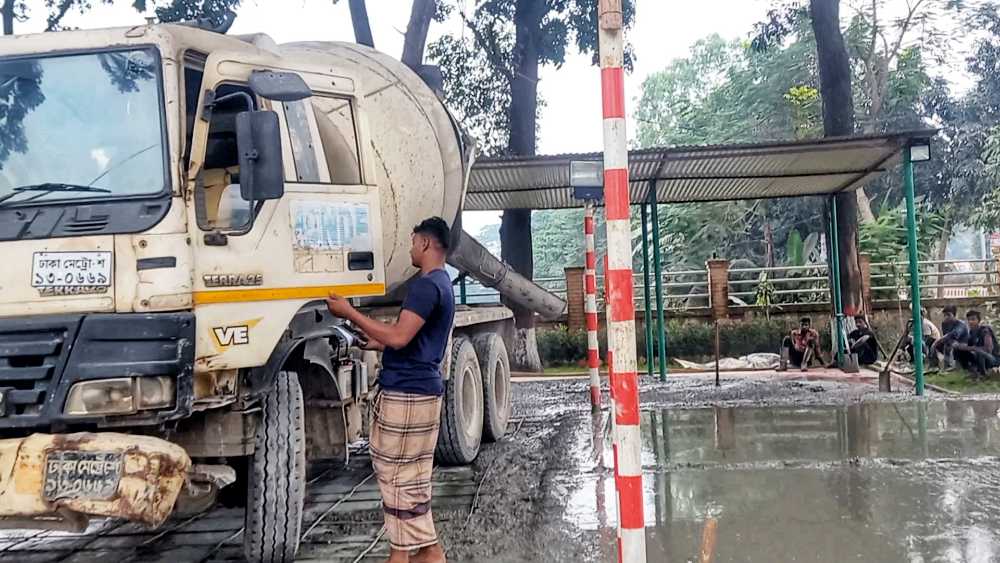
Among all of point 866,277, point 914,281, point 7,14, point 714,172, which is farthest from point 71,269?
point 866,277

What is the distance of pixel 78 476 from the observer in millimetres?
3340

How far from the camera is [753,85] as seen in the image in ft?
88.7

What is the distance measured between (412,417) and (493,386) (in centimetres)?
417

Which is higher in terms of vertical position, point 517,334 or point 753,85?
point 753,85

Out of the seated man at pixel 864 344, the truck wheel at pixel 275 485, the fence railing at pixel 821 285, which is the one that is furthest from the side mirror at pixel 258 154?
the fence railing at pixel 821 285

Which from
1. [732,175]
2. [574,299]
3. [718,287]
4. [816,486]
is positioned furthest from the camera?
[574,299]

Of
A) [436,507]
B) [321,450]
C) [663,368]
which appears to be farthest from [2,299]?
[663,368]

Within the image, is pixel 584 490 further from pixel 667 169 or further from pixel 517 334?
pixel 517 334

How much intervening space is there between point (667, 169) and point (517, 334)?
5.09 meters

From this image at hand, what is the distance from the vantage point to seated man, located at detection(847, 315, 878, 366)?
1289cm

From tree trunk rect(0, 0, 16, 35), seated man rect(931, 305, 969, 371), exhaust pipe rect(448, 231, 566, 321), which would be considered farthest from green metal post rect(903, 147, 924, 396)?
tree trunk rect(0, 0, 16, 35)

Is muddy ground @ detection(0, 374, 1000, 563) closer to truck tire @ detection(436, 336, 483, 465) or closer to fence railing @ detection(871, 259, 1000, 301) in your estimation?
truck tire @ detection(436, 336, 483, 465)

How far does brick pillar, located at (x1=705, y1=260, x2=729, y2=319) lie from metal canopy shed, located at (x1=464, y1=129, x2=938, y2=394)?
3807 mm

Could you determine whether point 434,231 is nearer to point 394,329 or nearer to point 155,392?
point 394,329
